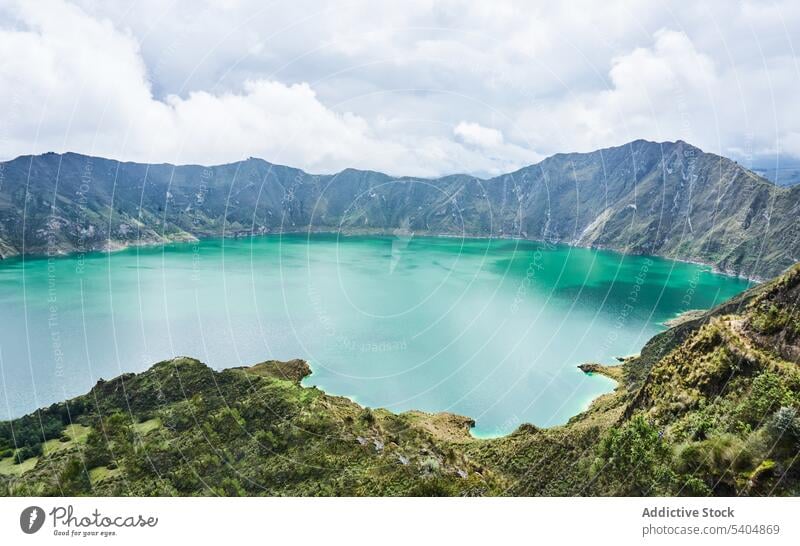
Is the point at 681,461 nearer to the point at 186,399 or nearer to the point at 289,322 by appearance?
the point at 186,399

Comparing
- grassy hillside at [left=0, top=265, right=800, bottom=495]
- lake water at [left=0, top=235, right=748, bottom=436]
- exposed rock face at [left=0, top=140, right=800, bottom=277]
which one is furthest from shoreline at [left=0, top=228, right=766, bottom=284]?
grassy hillside at [left=0, top=265, right=800, bottom=495]

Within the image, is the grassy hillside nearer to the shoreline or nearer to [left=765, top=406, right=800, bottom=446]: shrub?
[left=765, top=406, right=800, bottom=446]: shrub

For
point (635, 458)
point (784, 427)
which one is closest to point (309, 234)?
point (635, 458)

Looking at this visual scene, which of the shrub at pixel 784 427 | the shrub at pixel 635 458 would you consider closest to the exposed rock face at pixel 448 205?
the shrub at pixel 635 458

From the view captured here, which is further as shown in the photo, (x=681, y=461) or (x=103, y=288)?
(x=103, y=288)

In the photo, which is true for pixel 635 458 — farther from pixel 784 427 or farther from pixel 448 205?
pixel 448 205

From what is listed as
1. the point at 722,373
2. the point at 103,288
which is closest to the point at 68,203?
the point at 103,288
